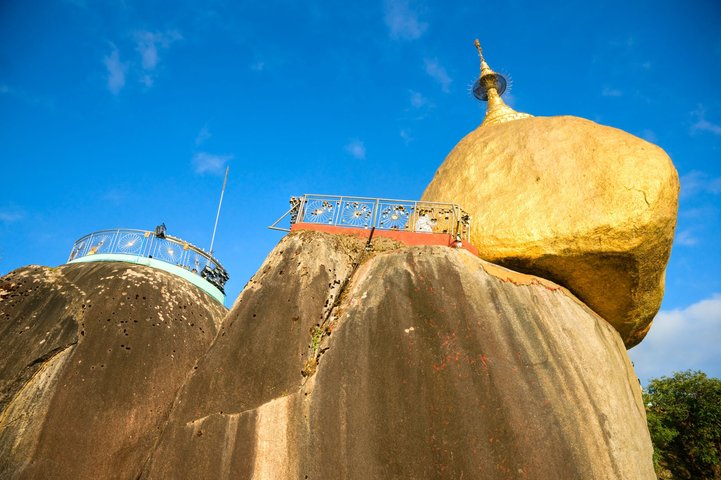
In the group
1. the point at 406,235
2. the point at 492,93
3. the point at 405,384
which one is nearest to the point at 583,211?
the point at 406,235

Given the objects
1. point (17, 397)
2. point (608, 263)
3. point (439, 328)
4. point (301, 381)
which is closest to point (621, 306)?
point (608, 263)

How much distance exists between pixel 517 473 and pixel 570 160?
624 centimetres

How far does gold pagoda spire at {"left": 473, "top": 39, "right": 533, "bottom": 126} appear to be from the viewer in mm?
14531

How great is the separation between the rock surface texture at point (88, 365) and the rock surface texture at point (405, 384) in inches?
111

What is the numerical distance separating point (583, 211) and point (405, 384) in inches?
191

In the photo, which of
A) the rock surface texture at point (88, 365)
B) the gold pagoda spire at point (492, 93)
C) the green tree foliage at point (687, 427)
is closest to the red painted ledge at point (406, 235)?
the rock surface texture at point (88, 365)

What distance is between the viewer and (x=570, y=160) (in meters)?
9.34

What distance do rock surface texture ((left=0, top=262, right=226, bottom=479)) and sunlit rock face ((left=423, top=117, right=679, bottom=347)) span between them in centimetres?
700

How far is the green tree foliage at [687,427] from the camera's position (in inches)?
801

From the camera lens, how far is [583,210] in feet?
28.1

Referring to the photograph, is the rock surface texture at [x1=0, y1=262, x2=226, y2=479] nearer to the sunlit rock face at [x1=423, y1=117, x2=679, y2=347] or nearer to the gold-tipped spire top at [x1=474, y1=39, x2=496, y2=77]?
the sunlit rock face at [x1=423, y1=117, x2=679, y2=347]

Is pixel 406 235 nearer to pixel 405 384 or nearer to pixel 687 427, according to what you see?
pixel 405 384

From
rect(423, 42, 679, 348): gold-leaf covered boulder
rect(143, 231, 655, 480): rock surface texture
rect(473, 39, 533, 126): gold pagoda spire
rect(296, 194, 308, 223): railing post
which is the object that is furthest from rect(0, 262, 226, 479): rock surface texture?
rect(473, 39, 533, 126): gold pagoda spire

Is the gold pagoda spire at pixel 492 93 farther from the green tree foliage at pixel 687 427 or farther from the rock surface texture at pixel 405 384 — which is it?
the green tree foliage at pixel 687 427
